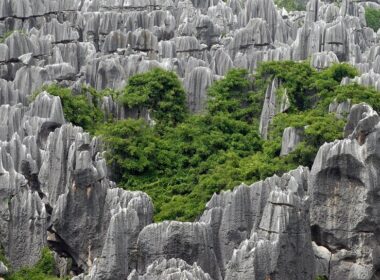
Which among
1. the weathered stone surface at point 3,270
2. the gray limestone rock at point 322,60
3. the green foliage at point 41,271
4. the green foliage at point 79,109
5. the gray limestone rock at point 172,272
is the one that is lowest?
the green foliage at point 41,271

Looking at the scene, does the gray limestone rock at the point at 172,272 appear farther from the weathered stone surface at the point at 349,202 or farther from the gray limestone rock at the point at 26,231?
the gray limestone rock at the point at 26,231

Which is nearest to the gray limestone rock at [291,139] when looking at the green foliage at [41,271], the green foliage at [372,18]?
the green foliage at [41,271]

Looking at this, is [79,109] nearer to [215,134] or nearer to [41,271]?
[215,134]

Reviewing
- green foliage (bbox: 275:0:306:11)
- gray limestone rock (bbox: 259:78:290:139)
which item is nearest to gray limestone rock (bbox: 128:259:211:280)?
gray limestone rock (bbox: 259:78:290:139)

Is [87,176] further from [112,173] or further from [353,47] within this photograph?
[353,47]

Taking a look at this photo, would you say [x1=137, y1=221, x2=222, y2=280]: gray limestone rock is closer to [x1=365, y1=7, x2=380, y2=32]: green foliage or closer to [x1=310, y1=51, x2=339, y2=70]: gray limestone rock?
[x1=310, y1=51, x2=339, y2=70]: gray limestone rock

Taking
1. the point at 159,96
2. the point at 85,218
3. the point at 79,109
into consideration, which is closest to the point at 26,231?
the point at 85,218
